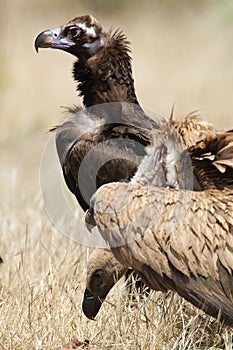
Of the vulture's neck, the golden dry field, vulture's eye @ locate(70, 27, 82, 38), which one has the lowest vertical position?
the golden dry field

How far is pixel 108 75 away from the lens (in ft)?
15.8

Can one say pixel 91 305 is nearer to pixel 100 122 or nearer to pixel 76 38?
pixel 100 122

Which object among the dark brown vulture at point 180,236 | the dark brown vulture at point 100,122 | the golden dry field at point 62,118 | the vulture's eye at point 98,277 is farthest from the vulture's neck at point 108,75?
the dark brown vulture at point 180,236

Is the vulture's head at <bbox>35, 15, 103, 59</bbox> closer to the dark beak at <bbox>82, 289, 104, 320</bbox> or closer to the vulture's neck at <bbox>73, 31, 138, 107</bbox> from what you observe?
the vulture's neck at <bbox>73, 31, 138, 107</bbox>

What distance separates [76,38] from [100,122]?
58 centimetres

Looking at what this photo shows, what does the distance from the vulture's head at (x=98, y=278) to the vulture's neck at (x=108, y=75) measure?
106 centimetres

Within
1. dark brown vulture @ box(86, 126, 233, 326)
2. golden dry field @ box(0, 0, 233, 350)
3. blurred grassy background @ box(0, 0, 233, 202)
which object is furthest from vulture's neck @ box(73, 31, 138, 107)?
blurred grassy background @ box(0, 0, 233, 202)

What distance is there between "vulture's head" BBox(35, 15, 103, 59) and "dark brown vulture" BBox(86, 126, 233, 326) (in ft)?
4.99

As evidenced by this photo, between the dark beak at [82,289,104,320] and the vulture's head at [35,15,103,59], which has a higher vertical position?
the vulture's head at [35,15,103,59]

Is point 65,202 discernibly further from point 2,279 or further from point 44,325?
point 44,325

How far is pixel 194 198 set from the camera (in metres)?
3.60

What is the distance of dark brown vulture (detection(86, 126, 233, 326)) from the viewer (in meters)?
3.53

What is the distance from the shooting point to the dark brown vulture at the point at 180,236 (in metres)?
3.53

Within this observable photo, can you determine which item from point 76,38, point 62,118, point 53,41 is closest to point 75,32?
point 76,38
